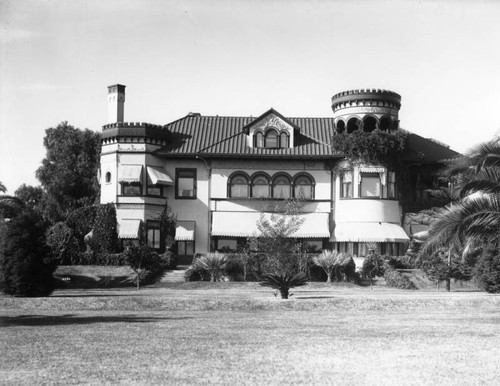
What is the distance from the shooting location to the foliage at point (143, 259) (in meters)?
35.1

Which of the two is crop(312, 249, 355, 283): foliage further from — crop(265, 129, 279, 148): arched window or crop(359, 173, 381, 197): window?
crop(265, 129, 279, 148): arched window

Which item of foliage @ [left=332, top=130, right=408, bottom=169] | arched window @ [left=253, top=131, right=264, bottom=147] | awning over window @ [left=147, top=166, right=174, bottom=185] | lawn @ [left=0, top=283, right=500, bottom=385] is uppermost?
arched window @ [left=253, top=131, right=264, bottom=147]

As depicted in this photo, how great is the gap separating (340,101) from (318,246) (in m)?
8.33

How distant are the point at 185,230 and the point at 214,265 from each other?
8.22 meters

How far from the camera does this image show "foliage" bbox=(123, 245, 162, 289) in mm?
35125

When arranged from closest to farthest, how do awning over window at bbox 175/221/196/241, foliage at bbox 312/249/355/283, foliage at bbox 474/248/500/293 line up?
foliage at bbox 474/248/500/293 → foliage at bbox 312/249/355/283 → awning over window at bbox 175/221/196/241

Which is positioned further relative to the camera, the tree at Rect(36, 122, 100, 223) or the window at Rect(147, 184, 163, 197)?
the tree at Rect(36, 122, 100, 223)

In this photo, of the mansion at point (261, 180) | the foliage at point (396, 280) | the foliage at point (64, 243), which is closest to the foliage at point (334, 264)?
the foliage at point (396, 280)

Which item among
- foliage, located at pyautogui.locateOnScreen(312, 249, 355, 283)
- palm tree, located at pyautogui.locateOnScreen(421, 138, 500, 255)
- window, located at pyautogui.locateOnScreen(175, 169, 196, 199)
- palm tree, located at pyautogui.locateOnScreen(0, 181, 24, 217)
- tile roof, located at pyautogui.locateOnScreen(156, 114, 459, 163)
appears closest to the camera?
palm tree, located at pyautogui.locateOnScreen(421, 138, 500, 255)

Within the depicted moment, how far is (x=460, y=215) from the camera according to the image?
18641 millimetres

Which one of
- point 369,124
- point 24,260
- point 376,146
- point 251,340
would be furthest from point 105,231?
point 251,340

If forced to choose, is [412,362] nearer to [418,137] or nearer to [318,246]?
[318,246]

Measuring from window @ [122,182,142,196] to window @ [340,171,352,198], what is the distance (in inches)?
448

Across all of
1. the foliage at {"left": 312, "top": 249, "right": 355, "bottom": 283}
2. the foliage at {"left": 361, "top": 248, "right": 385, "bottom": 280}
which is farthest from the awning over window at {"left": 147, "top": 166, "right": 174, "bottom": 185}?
the foliage at {"left": 361, "top": 248, "right": 385, "bottom": 280}
